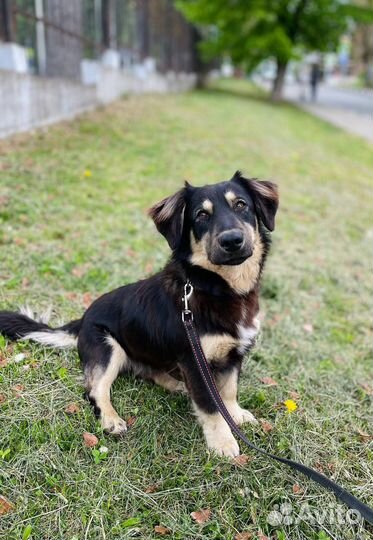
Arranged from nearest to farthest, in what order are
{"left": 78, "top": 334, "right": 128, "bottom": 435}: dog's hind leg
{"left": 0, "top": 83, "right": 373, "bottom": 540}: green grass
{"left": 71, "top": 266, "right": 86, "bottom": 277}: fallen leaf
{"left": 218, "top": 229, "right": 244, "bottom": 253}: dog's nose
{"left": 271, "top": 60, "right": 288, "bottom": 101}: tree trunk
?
{"left": 0, "top": 83, "right": 373, "bottom": 540}: green grass, {"left": 218, "top": 229, "right": 244, "bottom": 253}: dog's nose, {"left": 78, "top": 334, "right": 128, "bottom": 435}: dog's hind leg, {"left": 71, "top": 266, "right": 86, "bottom": 277}: fallen leaf, {"left": 271, "top": 60, "right": 288, "bottom": 101}: tree trunk

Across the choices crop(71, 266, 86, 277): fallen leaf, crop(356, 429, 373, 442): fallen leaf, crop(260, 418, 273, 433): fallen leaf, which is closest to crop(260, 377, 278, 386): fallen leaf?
crop(260, 418, 273, 433): fallen leaf

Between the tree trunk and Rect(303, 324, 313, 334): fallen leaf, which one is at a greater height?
the tree trunk

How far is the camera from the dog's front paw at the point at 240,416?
3.36 m

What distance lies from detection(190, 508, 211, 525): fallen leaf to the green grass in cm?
3

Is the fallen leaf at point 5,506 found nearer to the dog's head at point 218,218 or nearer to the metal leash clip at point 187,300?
the metal leash clip at point 187,300

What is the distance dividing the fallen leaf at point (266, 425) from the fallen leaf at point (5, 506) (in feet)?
5.44

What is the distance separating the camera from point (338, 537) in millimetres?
2656

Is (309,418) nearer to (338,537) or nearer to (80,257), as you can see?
(338,537)

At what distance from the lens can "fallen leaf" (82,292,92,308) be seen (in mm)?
4572

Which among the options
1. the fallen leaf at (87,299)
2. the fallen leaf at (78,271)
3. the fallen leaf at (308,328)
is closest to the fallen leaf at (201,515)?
the fallen leaf at (87,299)

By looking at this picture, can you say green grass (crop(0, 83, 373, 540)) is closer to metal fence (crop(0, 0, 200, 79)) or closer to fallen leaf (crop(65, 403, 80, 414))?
fallen leaf (crop(65, 403, 80, 414))

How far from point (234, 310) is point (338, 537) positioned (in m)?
1.39

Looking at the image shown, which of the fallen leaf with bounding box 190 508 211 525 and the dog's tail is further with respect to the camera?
the dog's tail

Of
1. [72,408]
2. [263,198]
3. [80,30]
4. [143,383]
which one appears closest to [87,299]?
[143,383]
